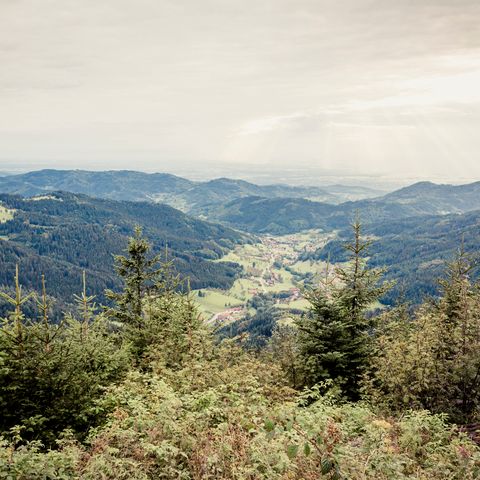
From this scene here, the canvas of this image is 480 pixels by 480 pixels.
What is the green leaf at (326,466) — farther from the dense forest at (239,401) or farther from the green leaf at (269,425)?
the green leaf at (269,425)

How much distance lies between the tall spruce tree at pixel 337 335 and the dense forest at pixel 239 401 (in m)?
0.07

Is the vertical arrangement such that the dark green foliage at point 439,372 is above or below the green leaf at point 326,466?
below

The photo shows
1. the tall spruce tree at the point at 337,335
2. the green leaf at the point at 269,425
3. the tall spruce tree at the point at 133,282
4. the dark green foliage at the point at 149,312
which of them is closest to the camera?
the green leaf at the point at 269,425

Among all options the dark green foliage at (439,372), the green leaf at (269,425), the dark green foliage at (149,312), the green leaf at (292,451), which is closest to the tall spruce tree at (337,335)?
the dark green foliage at (439,372)

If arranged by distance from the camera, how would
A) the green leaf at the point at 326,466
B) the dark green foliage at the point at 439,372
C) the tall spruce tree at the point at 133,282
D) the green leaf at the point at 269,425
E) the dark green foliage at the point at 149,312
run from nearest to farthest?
the green leaf at the point at 326,466 < the green leaf at the point at 269,425 < the dark green foliage at the point at 439,372 < the dark green foliage at the point at 149,312 < the tall spruce tree at the point at 133,282

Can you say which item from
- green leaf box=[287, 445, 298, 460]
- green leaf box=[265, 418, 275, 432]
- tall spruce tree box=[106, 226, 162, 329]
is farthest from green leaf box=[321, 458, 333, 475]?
tall spruce tree box=[106, 226, 162, 329]

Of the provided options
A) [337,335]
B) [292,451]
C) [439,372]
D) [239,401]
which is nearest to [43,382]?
[239,401]

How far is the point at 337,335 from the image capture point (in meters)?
18.2

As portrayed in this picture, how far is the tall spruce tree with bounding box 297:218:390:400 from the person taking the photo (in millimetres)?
17188

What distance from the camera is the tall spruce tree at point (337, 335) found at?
1719 centimetres

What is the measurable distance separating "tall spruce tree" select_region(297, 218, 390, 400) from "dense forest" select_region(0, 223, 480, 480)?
73 millimetres

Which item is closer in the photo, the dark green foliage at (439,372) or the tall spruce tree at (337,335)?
the dark green foliage at (439,372)

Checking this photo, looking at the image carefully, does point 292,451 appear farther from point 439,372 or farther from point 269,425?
point 439,372

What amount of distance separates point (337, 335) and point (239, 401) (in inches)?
346
